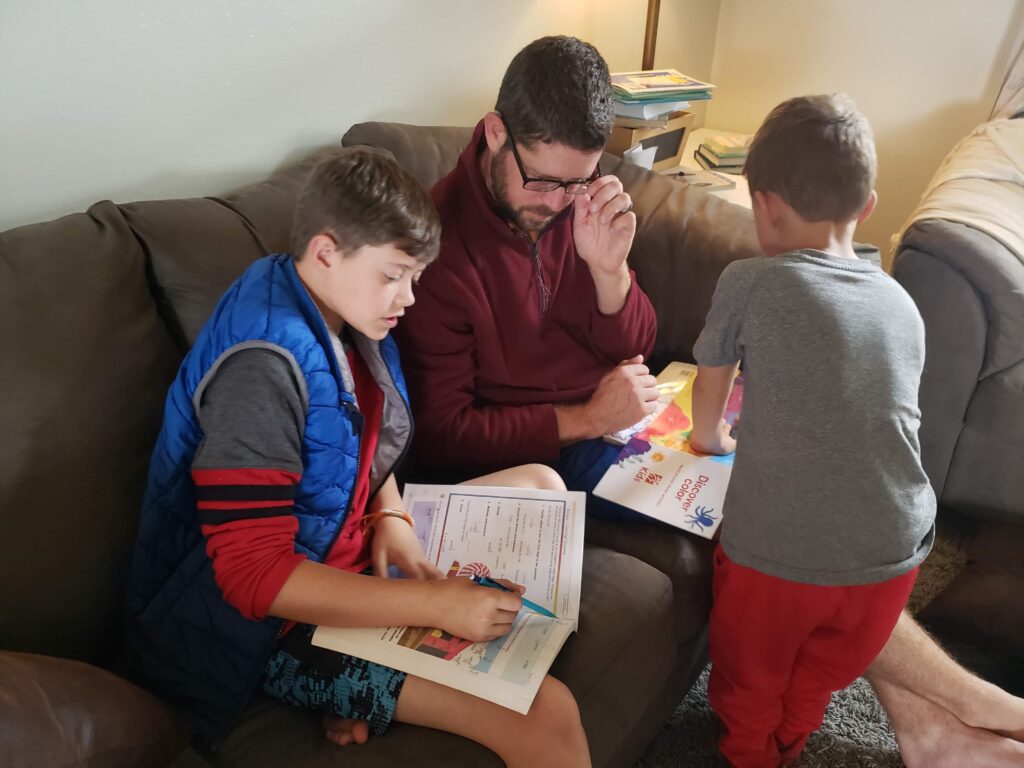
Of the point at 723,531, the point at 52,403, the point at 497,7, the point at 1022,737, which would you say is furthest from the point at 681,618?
the point at 497,7

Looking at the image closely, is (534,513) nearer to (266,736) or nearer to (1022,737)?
Answer: (266,736)

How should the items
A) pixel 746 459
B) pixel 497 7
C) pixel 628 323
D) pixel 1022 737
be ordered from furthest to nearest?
pixel 497 7 < pixel 628 323 < pixel 1022 737 < pixel 746 459

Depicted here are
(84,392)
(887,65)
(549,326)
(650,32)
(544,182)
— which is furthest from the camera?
(887,65)

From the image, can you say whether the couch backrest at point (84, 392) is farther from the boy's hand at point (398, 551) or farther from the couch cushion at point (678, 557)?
the couch cushion at point (678, 557)

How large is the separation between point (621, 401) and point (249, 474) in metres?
0.76

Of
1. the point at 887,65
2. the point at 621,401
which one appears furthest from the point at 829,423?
the point at 887,65

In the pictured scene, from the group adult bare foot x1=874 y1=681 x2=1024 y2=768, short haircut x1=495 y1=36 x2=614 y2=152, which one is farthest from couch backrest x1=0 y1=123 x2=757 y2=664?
adult bare foot x1=874 y1=681 x2=1024 y2=768

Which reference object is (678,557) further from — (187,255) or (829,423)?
(187,255)

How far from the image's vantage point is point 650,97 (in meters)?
2.01

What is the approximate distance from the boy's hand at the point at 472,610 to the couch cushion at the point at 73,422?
0.45 m

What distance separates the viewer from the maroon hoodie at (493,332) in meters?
1.33

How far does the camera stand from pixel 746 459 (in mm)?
1145

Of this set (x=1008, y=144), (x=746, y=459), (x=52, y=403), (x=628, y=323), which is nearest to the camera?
(x=52, y=403)

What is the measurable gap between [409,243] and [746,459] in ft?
1.99
